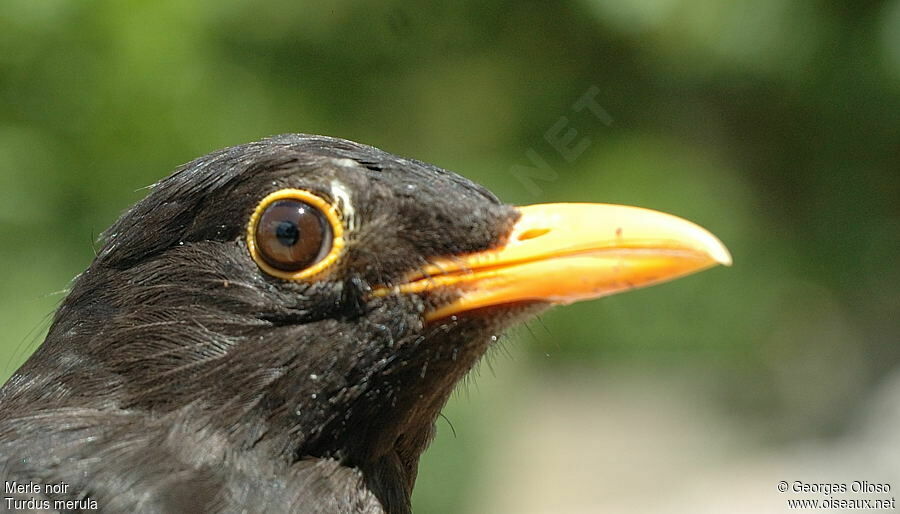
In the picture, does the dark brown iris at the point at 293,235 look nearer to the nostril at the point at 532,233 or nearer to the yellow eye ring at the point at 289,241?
the yellow eye ring at the point at 289,241

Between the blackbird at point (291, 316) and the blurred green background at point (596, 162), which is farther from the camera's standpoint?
the blurred green background at point (596, 162)

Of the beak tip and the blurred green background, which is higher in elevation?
the blurred green background

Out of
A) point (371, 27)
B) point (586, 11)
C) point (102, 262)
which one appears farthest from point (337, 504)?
point (586, 11)

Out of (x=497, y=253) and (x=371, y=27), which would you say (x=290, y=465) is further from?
(x=371, y=27)

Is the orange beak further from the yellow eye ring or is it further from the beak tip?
the yellow eye ring

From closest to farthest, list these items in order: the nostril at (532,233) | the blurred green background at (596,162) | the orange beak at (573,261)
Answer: the orange beak at (573,261) → the nostril at (532,233) → the blurred green background at (596,162)

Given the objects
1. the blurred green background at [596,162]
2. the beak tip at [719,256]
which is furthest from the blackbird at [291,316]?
the blurred green background at [596,162]

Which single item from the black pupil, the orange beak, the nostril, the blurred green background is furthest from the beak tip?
the black pupil
